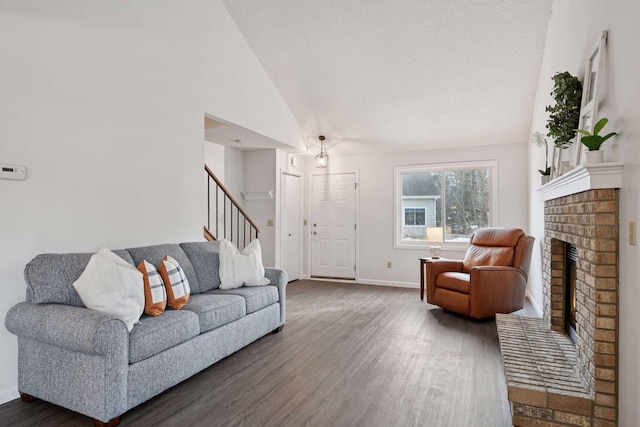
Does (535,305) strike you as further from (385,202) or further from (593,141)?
(593,141)

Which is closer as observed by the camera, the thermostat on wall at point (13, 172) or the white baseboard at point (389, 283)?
the thermostat on wall at point (13, 172)

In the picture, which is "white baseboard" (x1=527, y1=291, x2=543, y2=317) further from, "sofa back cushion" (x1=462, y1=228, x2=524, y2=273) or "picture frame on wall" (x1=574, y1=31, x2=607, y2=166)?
"picture frame on wall" (x1=574, y1=31, x2=607, y2=166)

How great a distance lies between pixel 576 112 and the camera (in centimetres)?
267

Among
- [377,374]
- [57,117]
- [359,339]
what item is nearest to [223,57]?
[57,117]

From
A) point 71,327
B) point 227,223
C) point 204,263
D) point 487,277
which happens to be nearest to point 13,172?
point 71,327

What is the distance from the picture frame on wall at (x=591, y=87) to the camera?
2193 millimetres

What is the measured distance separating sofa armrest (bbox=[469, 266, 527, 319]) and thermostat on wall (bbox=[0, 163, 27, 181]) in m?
4.00

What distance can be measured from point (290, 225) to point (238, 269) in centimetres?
307

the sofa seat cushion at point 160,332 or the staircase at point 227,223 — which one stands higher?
the staircase at point 227,223

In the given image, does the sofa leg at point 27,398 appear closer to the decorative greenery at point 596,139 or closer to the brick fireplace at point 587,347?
the brick fireplace at point 587,347

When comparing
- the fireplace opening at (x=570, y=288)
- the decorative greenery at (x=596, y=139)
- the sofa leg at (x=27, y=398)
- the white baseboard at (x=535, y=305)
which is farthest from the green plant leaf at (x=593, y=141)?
the sofa leg at (x=27, y=398)

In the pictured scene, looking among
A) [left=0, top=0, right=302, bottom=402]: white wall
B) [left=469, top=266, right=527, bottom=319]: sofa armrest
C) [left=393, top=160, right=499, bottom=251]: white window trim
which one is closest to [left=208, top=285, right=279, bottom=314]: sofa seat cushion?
[left=0, top=0, right=302, bottom=402]: white wall

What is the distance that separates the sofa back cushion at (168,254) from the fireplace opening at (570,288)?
2.98 metres

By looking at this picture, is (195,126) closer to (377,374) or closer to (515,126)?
(377,374)
